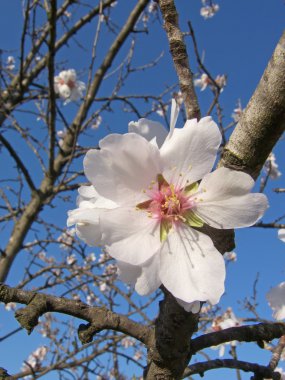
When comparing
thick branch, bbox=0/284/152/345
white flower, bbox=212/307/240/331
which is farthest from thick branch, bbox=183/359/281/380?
white flower, bbox=212/307/240/331

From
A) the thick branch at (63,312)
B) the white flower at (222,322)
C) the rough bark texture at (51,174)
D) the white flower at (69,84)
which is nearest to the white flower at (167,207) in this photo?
the thick branch at (63,312)

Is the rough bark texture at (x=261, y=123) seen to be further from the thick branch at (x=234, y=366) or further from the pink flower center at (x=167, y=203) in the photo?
the thick branch at (x=234, y=366)

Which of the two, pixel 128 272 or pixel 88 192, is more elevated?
pixel 88 192

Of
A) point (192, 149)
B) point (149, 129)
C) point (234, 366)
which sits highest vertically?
point (149, 129)

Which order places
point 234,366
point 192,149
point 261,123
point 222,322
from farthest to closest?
point 222,322
point 234,366
point 192,149
point 261,123

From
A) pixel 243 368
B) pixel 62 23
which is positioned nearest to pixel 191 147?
pixel 243 368

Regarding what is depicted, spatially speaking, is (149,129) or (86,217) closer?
(86,217)

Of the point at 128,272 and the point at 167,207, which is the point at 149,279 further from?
the point at 167,207

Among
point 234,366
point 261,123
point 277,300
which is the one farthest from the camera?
point 277,300

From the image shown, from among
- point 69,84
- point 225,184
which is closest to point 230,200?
point 225,184

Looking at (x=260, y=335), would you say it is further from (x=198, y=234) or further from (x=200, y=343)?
(x=198, y=234)
